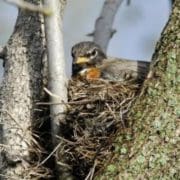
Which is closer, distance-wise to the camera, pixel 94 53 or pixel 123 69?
pixel 123 69

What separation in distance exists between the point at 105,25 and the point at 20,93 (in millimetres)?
1622

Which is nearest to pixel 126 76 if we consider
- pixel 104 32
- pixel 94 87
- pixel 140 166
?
pixel 94 87

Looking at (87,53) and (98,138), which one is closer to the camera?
(98,138)

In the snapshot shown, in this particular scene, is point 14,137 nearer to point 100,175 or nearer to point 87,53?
point 100,175

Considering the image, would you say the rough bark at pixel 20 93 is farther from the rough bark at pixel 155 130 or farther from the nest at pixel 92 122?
the rough bark at pixel 155 130

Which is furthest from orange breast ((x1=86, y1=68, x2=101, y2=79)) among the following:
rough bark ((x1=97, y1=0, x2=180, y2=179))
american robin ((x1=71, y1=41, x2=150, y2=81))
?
rough bark ((x1=97, y1=0, x2=180, y2=179))

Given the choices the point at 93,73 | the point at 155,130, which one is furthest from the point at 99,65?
the point at 155,130

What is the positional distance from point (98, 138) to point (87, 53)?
158cm

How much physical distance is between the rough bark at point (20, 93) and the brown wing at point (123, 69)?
81 cm

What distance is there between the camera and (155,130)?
151 inches

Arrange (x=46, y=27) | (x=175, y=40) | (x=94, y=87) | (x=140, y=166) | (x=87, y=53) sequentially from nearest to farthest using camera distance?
(x=140, y=166) < (x=175, y=40) < (x=46, y=27) < (x=94, y=87) < (x=87, y=53)

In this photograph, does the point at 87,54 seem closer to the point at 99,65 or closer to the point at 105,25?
the point at 99,65

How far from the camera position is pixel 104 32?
6074mm

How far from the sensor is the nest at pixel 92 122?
4.32m
